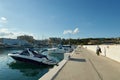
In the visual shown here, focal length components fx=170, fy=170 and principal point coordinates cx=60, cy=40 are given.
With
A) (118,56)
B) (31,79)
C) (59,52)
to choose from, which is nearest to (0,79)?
(31,79)

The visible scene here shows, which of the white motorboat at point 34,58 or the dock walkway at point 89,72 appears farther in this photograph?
the white motorboat at point 34,58

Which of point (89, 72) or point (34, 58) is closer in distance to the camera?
point (89, 72)

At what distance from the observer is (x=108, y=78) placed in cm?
935

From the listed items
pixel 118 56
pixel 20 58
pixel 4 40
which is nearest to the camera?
pixel 118 56

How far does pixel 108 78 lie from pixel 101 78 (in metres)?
0.40

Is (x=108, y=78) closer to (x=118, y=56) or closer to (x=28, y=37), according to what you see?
(x=118, y=56)

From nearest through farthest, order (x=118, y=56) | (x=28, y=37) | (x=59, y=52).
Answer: (x=118, y=56), (x=59, y=52), (x=28, y=37)

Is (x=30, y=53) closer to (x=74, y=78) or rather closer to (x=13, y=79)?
(x=13, y=79)

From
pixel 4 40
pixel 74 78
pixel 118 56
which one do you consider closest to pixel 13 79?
pixel 74 78

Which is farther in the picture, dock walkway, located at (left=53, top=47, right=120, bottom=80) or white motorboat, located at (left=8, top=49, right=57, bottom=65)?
white motorboat, located at (left=8, top=49, right=57, bottom=65)

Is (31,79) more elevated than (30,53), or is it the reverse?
(30,53)

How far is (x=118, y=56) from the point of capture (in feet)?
61.7

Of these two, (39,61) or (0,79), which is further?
(39,61)

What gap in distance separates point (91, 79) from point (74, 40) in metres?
152
